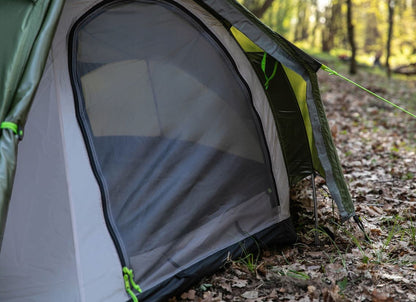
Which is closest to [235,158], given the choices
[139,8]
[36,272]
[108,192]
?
[108,192]

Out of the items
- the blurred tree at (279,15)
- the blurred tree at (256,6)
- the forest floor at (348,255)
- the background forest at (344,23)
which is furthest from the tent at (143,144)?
the blurred tree at (279,15)

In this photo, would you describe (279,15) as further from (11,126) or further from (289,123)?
(11,126)

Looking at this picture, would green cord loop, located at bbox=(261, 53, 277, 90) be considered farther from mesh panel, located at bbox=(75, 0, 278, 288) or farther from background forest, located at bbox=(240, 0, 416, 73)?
background forest, located at bbox=(240, 0, 416, 73)

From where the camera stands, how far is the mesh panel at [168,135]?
2766 mm

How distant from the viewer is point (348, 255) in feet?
10.7

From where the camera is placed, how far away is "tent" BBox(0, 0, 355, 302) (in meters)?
2.52

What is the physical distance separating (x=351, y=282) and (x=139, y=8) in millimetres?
2340

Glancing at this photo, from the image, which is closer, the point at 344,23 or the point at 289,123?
the point at 289,123

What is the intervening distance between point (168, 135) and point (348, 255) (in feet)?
5.37

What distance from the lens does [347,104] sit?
387 inches

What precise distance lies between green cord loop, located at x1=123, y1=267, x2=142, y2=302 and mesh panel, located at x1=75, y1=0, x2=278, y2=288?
6 cm

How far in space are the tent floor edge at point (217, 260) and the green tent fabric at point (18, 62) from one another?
3.61 ft

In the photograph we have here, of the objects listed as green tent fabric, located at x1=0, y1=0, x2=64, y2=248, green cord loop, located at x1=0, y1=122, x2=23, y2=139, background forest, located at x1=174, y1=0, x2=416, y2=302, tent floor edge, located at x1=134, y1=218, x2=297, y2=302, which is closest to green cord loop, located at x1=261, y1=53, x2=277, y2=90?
tent floor edge, located at x1=134, y1=218, x2=297, y2=302

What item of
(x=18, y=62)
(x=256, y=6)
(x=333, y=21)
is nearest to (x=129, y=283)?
(x=18, y=62)
